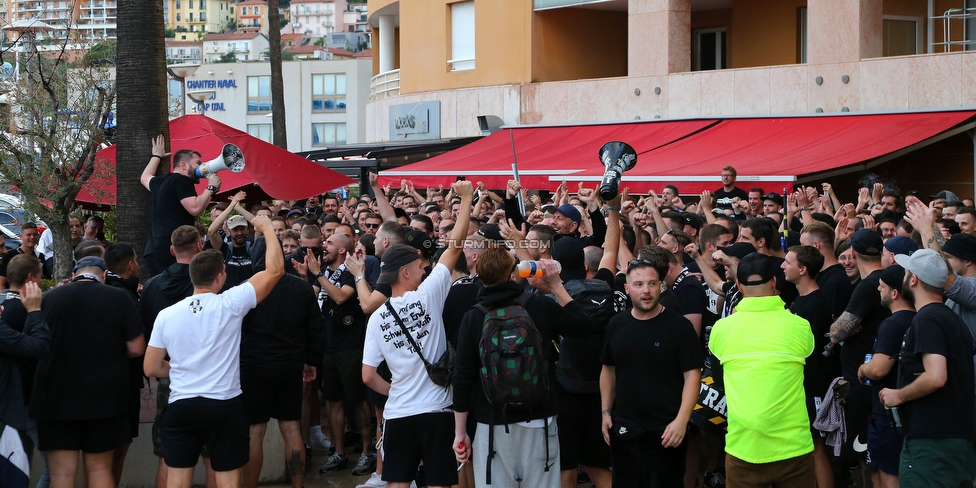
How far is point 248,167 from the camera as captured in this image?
40.5 ft

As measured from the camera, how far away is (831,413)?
6129 millimetres

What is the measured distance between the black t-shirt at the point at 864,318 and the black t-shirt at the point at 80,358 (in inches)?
178

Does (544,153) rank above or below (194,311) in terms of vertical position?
above

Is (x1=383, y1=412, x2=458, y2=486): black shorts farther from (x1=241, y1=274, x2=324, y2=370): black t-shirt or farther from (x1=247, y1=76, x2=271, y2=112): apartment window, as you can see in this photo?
(x1=247, y1=76, x2=271, y2=112): apartment window

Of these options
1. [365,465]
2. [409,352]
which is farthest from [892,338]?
[365,465]

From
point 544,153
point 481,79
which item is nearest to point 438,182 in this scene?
point 544,153

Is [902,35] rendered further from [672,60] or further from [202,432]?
[202,432]

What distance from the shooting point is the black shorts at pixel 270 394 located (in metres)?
6.74

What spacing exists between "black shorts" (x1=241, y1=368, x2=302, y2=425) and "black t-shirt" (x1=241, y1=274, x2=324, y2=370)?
6cm

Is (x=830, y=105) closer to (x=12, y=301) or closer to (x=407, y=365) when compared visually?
(x=407, y=365)

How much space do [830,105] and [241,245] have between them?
10917mm

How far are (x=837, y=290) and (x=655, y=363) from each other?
166 centimetres

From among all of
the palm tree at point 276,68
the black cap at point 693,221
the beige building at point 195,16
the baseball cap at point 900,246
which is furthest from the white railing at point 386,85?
the beige building at point 195,16

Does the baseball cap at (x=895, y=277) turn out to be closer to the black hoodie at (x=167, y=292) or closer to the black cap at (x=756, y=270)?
the black cap at (x=756, y=270)
